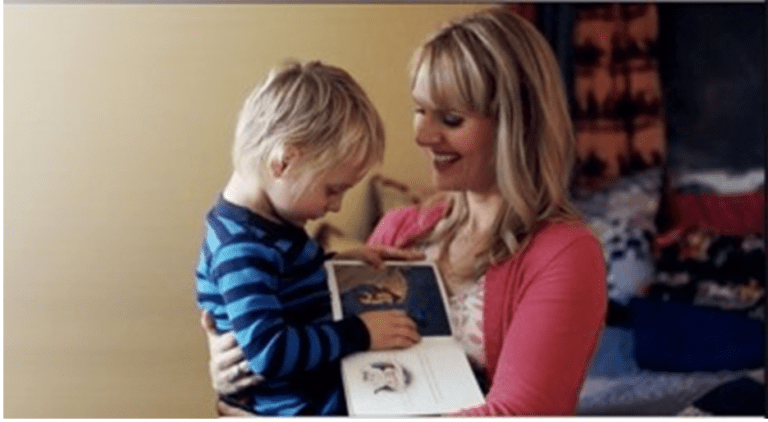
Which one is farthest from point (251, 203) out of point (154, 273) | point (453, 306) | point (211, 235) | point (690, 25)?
point (690, 25)

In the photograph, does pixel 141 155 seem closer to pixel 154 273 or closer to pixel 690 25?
pixel 154 273

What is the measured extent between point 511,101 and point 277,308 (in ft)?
1.63

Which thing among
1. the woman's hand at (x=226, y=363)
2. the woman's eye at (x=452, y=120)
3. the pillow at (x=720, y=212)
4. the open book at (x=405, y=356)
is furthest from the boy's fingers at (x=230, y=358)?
the pillow at (x=720, y=212)

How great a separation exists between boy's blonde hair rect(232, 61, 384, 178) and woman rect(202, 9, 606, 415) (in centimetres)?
9

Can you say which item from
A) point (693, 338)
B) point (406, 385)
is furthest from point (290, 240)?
point (693, 338)

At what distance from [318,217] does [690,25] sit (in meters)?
0.71

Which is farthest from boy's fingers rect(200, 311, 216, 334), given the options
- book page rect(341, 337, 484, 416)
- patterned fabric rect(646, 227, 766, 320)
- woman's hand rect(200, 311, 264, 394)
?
patterned fabric rect(646, 227, 766, 320)

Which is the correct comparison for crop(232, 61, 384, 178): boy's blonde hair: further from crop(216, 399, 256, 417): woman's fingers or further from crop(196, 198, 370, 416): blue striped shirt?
crop(216, 399, 256, 417): woman's fingers

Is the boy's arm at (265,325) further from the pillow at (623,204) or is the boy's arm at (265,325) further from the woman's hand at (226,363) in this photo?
the pillow at (623,204)

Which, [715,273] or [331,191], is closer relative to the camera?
[331,191]

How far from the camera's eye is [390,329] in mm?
1830

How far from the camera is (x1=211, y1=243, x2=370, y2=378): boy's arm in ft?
5.77

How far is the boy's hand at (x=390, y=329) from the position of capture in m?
1.82

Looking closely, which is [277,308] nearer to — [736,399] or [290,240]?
[290,240]
